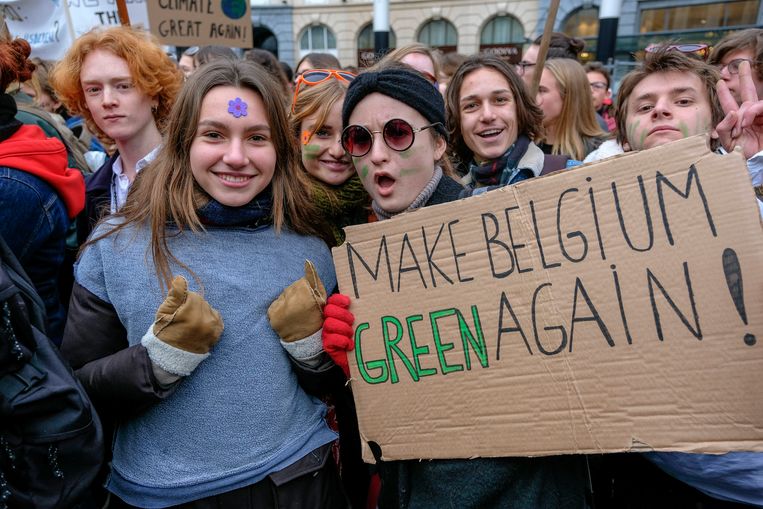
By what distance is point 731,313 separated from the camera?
1.15m

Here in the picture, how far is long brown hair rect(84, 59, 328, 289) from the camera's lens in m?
1.58

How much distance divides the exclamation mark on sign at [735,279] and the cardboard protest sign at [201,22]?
414 cm

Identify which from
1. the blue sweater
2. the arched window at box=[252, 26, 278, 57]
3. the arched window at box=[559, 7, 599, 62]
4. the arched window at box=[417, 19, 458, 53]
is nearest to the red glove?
the blue sweater

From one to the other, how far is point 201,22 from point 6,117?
3.07 meters

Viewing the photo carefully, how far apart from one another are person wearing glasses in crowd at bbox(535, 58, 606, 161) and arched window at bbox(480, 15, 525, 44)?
21.3m

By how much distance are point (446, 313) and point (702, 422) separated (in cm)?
64

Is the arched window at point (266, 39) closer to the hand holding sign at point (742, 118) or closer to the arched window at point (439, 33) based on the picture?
the arched window at point (439, 33)

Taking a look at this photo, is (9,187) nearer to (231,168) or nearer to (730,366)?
(231,168)

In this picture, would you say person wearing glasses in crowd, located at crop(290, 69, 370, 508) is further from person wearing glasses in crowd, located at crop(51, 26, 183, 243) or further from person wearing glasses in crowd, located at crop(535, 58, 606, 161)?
person wearing glasses in crowd, located at crop(535, 58, 606, 161)

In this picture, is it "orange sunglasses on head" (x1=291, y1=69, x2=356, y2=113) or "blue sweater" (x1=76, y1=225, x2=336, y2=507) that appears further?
"orange sunglasses on head" (x1=291, y1=69, x2=356, y2=113)

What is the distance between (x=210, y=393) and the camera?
150cm

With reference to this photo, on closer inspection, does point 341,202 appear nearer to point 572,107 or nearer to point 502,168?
point 502,168

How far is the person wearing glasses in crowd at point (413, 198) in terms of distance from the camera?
142cm

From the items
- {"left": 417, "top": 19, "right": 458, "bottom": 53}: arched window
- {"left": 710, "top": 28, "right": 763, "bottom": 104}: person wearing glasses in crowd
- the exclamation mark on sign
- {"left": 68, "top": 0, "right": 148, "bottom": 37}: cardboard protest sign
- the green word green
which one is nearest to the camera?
the exclamation mark on sign
